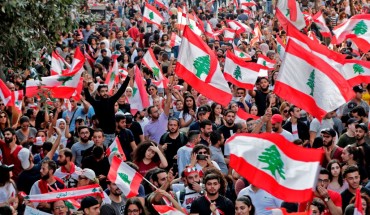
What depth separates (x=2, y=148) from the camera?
16312 mm

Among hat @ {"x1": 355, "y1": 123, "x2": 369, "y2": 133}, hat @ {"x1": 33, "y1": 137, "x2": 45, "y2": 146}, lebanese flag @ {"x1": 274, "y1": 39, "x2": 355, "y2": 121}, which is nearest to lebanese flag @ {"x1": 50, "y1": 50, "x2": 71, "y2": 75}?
hat @ {"x1": 33, "y1": 137, "x2": 45, "y2": 146}

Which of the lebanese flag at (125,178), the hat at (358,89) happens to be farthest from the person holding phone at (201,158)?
the hat at (358,89)

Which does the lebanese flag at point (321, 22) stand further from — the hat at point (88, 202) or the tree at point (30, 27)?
the hat at point (88, 202)

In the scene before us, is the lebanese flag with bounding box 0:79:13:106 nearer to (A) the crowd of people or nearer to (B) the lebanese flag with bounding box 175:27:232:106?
(A) the crowd of people

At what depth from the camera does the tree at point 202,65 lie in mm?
17578

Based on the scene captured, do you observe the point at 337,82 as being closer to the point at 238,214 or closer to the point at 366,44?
the point at 238,214

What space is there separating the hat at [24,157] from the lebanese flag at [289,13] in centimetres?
1039

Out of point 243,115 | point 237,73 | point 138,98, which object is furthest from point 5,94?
point 237,73

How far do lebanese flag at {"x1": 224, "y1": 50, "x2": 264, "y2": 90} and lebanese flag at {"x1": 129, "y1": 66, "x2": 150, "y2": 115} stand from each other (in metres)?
1.43

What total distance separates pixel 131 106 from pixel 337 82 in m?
7.24

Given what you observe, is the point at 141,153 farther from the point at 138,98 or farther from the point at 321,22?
the point at 321,22

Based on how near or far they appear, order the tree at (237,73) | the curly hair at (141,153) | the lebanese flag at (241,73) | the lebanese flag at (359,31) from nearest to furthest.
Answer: the curly hair at (141,153), the lebanese flag at (241,73), the tree at (237,73), the lebanese flag at (359,31)

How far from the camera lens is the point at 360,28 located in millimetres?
22469

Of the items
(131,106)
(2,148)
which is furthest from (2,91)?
(131,106)
